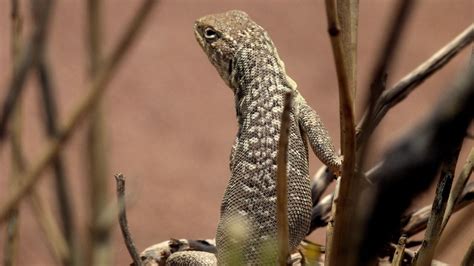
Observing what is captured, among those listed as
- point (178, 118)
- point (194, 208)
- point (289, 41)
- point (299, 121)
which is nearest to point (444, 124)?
point (299, 121)

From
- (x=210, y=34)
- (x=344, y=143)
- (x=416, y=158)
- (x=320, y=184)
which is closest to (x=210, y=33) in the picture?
(x=210, y=34)

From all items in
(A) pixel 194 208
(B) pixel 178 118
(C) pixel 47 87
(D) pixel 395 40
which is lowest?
(A) pixel 194 208

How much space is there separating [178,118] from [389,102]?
5.19 metres

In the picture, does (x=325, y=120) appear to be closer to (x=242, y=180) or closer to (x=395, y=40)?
(x=242, y=180)

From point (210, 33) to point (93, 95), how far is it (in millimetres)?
2445

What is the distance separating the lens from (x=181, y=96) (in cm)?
874

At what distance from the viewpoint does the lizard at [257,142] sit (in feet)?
9.37

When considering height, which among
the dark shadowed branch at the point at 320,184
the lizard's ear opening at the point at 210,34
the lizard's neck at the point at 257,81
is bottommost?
the dark shadowed branch at the point at 320,184

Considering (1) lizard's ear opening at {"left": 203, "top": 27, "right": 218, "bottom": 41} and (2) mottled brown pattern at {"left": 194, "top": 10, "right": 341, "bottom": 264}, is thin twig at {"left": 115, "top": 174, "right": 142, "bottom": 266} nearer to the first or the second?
(2) mottled brown pattern at {"left": 194, "top": 10, "right": 341, "bottom": 264}

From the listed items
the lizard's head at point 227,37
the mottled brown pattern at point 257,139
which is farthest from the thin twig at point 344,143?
the lizard's head at point 227,37

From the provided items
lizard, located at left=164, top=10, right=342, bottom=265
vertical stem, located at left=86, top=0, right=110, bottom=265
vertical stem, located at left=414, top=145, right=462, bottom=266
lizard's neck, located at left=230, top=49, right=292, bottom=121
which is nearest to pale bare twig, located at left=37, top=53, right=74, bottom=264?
vertical stem, located at left=86, top=0, right=110, bottom=265

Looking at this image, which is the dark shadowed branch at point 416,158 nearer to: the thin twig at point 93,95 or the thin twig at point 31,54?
the thin twig at point 93,95

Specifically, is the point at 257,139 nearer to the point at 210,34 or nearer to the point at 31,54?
the point at 210,34

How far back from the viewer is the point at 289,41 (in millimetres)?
9695
